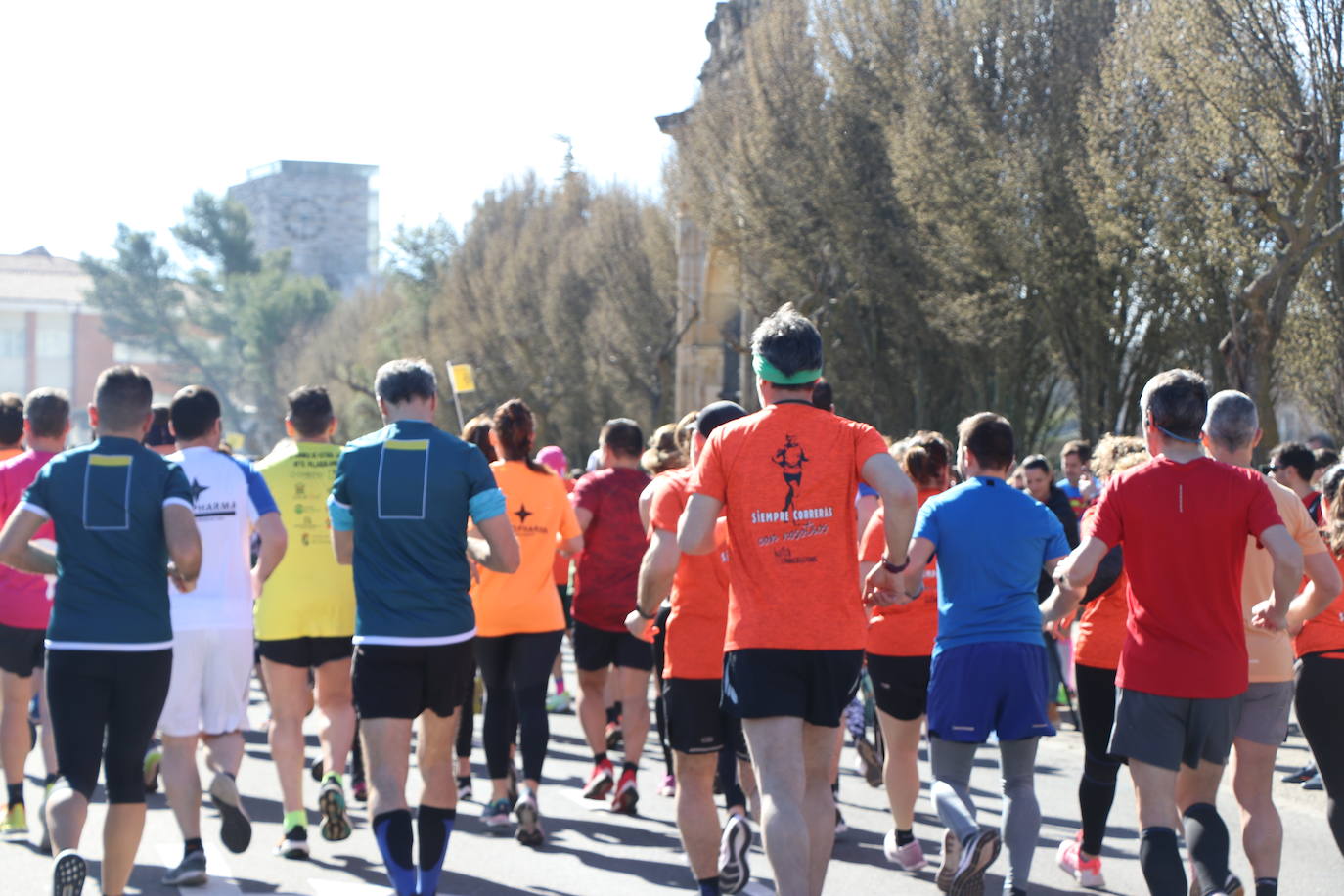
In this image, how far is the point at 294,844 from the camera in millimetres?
7754

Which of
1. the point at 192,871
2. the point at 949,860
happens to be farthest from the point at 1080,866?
the point at 192,871

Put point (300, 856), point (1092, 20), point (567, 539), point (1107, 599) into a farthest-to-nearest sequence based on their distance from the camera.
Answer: point (1092, 20), point (567, 539), point (300, 856), point (1107, 599)

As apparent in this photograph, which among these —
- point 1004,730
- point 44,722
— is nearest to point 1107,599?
point 1004,730

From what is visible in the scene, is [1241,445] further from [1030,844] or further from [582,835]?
[582,835]

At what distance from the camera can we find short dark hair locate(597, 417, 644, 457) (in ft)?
30.0

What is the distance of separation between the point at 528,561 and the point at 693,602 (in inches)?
61.0

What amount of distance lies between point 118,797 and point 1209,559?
3819mm

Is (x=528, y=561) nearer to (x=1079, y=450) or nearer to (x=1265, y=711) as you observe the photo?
(x=1265, y=711)

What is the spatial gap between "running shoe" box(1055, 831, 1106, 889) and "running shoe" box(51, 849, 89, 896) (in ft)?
14.0

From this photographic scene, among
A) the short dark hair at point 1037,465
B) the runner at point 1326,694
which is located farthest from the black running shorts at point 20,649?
the short dark hair at point 1037,465

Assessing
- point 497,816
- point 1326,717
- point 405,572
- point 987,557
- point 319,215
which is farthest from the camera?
point 319,215

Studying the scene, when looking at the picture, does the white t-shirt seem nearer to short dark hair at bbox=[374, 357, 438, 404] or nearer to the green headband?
short dark hair at bbox=[374, 357, 438, 404]

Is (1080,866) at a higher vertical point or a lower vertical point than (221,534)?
lower

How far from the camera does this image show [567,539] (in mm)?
8352
